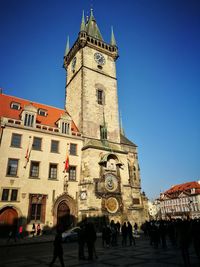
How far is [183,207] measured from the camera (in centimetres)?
8444

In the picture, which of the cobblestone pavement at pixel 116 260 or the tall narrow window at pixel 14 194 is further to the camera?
the tall narrow window at pixel 14 194

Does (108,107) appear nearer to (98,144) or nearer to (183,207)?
(98,144)

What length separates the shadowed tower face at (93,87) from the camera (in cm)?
3192

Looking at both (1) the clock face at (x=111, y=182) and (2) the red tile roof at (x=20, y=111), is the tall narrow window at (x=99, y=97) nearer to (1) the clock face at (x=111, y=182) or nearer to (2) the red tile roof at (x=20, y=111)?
(2) the red tile roof at (x=20, y=111)

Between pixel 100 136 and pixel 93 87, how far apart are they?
816 cm

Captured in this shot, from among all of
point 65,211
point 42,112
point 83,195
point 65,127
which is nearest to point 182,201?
point 83,195

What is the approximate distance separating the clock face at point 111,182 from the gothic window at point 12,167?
36.7ft

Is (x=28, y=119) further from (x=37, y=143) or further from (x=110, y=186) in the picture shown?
(x=110, y=186)

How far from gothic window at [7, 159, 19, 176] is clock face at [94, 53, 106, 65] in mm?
21669

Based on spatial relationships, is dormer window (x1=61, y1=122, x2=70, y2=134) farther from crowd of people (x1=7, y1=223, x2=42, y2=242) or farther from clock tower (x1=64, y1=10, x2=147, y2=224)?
crowd of people (x1=7, y1=223, x2=42, y2=242)

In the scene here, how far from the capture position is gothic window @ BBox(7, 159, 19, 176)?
938 inches

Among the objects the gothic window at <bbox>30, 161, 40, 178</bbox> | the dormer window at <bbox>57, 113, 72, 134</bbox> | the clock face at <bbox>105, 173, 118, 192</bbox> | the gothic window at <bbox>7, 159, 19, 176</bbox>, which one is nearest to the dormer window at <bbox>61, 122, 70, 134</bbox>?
the dormer window at <bbox>57, 113, 72, 134</bbox>

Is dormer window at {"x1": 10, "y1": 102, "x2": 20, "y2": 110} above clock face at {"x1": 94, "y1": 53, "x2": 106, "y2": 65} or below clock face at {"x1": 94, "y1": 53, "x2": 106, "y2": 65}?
below

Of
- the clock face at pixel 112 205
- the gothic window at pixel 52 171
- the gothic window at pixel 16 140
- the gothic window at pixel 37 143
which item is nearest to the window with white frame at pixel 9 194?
the gothic window at pixel 52 171
